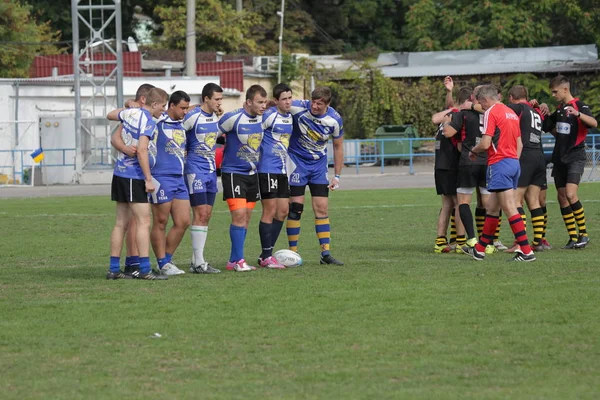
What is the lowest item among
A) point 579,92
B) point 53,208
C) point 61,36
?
point 53,208

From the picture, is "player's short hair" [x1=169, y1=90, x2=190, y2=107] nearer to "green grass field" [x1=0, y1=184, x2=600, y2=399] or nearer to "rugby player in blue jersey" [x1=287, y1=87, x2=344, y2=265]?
"rugby player in blue jersey" [x1=287, y1=87, x2=344, y2=265]

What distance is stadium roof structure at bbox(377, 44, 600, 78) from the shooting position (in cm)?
5081

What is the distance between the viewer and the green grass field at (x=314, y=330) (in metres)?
6.46

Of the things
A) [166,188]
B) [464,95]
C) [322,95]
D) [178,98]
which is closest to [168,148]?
[166,188]

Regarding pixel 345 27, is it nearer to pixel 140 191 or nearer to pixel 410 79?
pixel 410 79

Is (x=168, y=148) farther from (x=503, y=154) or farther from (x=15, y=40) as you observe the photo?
(x=15, y=40)

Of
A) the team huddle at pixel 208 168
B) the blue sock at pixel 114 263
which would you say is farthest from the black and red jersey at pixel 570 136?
the blue sock at pixel 114 263

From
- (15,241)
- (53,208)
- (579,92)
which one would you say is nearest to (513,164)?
(15,241)

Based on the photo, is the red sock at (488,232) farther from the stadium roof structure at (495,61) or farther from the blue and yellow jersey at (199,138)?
the stadium roof structure at (495,61)

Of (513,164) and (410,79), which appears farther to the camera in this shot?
(410,79)

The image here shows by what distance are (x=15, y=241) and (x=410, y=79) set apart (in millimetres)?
40116

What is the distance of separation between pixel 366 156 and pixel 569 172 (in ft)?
→ 87.6

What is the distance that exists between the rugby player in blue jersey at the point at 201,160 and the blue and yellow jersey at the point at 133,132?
33.9 inches

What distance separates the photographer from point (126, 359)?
718 cm
